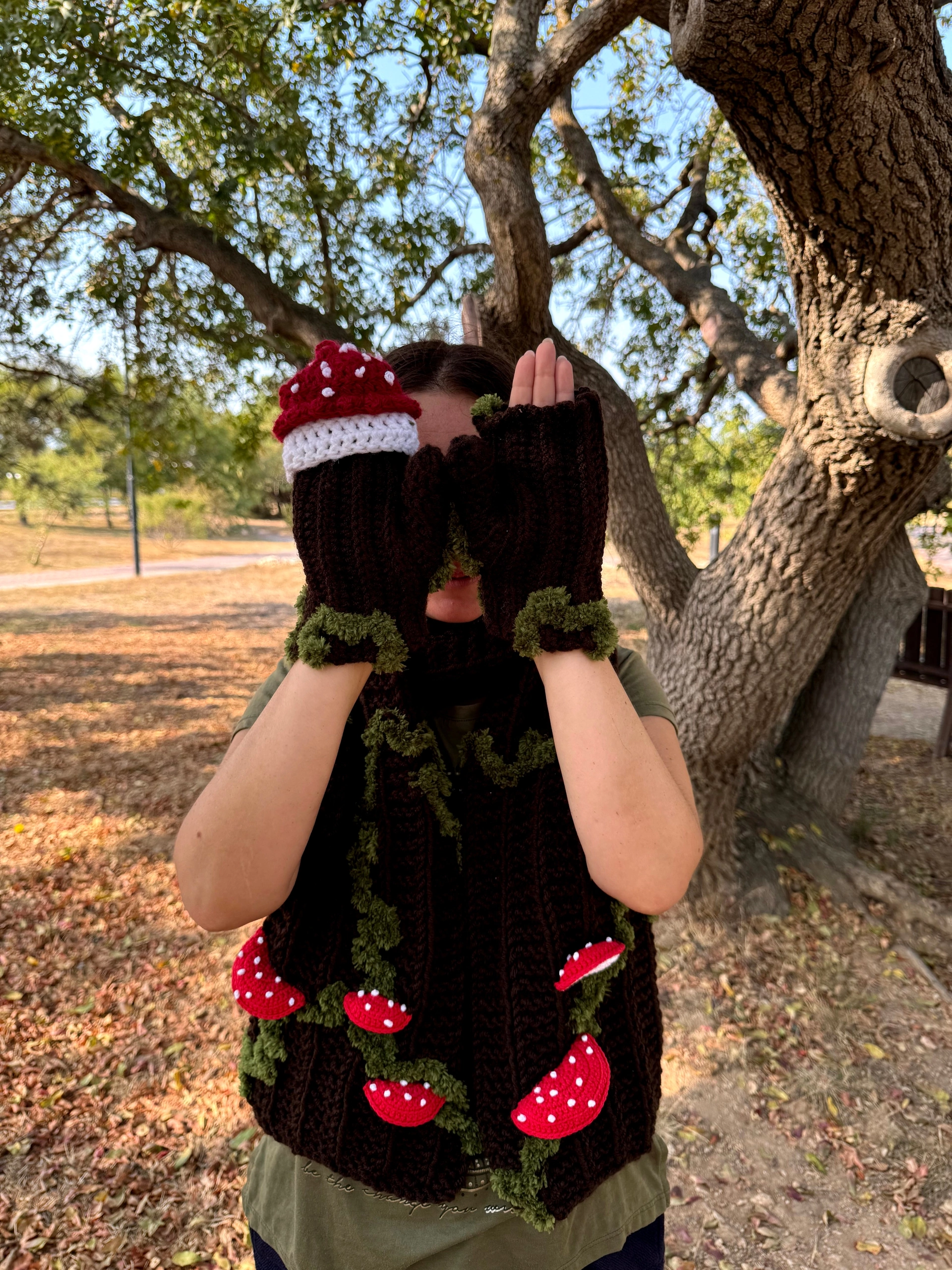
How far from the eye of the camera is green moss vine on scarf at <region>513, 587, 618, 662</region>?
41.4 inches

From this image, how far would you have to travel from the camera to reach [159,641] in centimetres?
1162

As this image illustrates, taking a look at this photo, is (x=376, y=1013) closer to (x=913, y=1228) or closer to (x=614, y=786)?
(x=614, y=786)

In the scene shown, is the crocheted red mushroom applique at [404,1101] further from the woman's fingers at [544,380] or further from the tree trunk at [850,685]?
the tree trunk at [850,685]

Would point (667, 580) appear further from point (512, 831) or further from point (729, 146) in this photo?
point (729, 146)

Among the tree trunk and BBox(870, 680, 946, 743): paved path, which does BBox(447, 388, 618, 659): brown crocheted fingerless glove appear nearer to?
the tree trunk

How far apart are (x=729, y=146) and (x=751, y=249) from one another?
2.51 feet

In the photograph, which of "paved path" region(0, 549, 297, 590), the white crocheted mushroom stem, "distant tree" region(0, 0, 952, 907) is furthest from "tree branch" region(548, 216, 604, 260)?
"paved path" region(0, 549, 297, 590)

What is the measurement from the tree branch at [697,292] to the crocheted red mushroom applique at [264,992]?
354 cm

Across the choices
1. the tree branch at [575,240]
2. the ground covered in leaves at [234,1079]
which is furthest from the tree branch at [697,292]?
the ground covered in leaves at [234,1079]

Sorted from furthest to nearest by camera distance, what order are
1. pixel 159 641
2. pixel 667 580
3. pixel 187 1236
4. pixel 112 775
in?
pixel 159 641 < pixel 112 775 < pixel 667 580 < pixel 187 1236

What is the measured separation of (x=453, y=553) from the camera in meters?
1.10

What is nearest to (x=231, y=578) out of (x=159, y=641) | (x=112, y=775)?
(x=159, y=641)

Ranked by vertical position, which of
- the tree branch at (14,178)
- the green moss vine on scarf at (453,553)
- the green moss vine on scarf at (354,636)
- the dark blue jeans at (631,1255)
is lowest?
the dark blue jeans at (631,1255)

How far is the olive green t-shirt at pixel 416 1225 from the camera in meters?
1.16
